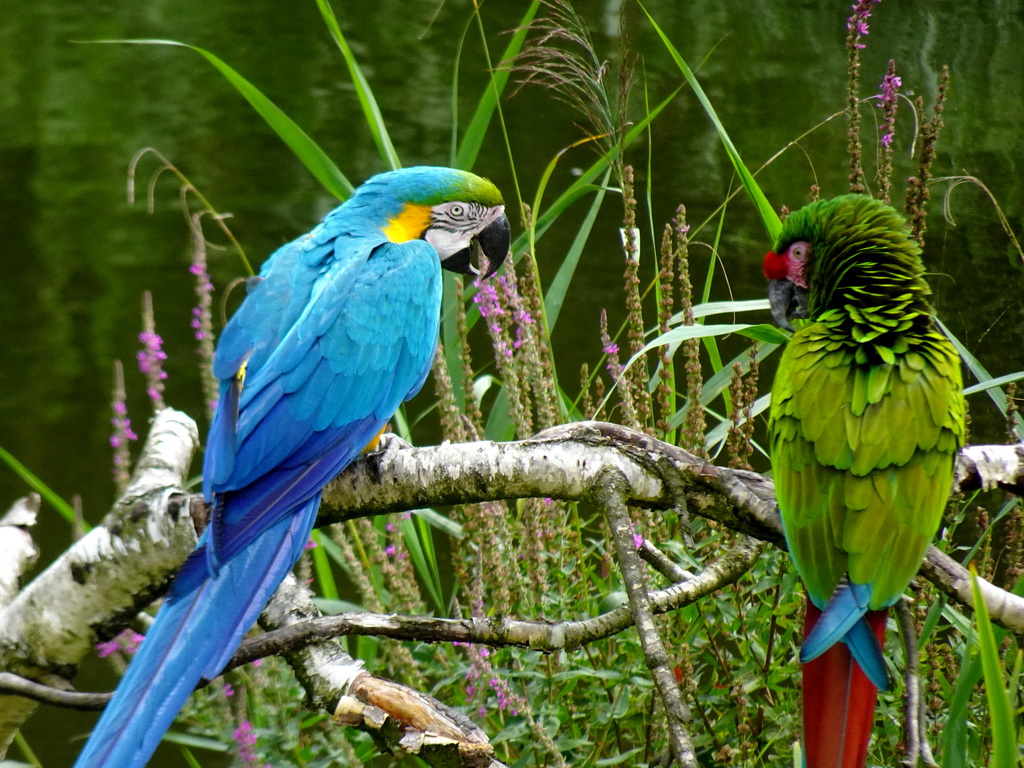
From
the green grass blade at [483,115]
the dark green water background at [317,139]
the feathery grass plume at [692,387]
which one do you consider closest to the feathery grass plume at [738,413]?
the feathery grass plume at [692,387]

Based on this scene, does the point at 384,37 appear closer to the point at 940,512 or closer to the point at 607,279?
the point at 607,279

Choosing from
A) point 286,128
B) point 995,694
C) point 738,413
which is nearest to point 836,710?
point 995,694

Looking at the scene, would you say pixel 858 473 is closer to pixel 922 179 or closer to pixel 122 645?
pixel 922 179

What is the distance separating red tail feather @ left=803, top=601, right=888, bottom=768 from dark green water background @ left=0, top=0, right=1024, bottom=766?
1962 millimetres

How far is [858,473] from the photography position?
0.77m

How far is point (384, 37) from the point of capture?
11.4ft

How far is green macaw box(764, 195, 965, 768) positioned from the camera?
72cm

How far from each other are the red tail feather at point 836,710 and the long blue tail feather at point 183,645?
1.48 feet

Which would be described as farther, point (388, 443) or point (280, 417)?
point (388, 443)

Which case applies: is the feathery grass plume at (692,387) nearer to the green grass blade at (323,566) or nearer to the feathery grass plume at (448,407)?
the feathery grass plume at (448,407)

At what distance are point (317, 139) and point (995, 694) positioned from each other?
292 centimetres

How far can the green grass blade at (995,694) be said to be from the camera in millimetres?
589

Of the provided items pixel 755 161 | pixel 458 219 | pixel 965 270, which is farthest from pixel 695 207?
pixel 458 219

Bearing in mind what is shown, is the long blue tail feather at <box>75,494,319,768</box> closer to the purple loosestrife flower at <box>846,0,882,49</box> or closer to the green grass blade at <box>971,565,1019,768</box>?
the green grass blade at <box>971,565,1019,768</box>
